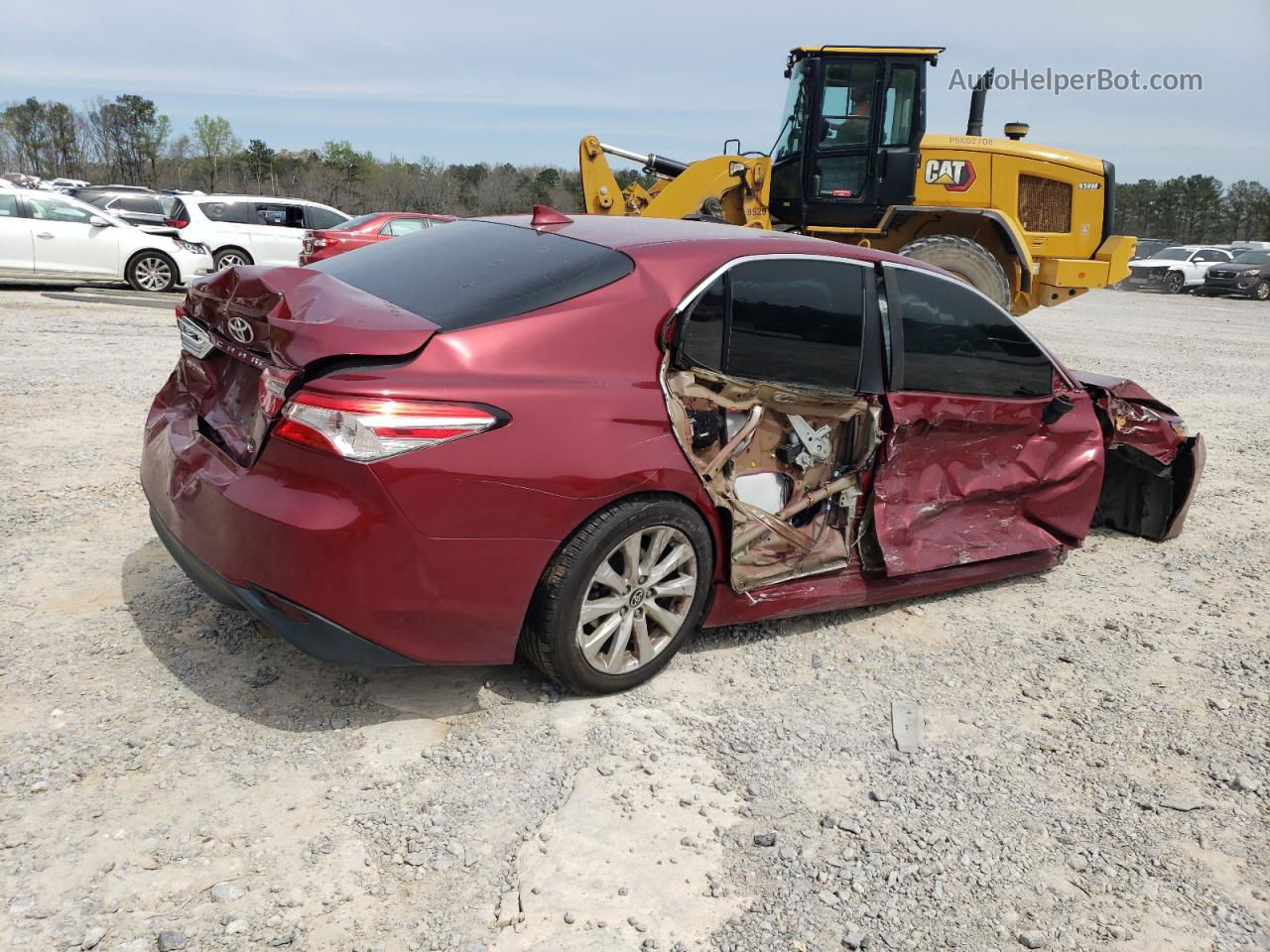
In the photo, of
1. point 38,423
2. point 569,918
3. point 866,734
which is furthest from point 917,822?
point 38,423

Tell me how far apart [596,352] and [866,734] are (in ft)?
5.31

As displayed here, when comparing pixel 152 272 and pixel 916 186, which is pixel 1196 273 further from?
pixel 152 272

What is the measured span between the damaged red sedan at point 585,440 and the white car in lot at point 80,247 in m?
12.8

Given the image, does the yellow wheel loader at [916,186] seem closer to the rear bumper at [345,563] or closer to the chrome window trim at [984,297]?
the chrome window trim at [984,297]

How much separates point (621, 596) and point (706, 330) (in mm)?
A: 1022

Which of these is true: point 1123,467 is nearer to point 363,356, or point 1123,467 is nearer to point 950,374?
point 950,374

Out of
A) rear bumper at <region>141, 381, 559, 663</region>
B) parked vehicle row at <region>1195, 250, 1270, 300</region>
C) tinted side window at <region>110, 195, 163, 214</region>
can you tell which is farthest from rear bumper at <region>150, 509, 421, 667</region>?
parked vehicle row at <region>1195, 250, 1270, 300</region>

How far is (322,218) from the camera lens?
18031 millimetres

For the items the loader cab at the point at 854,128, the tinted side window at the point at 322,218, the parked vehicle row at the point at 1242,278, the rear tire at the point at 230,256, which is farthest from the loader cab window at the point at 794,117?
the parked vehicle row at the point at 1242,278

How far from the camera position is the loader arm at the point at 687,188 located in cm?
1177

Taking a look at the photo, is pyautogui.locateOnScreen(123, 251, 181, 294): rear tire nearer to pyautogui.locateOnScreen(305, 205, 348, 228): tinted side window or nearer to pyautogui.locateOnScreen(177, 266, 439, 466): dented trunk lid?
pyautogui.locateOnScreen(305, 205, 348, 228): tinted side window

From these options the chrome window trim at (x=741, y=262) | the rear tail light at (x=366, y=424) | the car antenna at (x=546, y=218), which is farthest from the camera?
the car antenna at (x=546, y=218)

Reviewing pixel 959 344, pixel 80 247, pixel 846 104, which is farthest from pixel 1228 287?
pixel 959 344

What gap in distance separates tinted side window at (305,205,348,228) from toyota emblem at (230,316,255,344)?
51.5 ft
